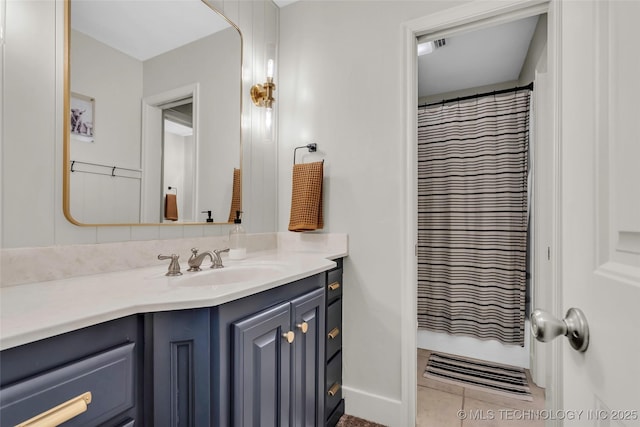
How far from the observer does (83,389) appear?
639 mm

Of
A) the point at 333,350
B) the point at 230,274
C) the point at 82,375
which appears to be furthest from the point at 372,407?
the point at 82,375

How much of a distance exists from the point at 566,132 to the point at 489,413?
5.97 feet

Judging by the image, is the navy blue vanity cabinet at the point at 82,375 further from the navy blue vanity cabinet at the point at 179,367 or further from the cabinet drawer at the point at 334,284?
the cabinet drawer at the point at 334,284

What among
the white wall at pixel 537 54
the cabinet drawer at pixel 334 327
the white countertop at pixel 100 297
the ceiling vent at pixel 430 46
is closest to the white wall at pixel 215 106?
the white countertop at pixel 100 297

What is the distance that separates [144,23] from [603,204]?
1.64 metres

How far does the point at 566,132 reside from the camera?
52cm

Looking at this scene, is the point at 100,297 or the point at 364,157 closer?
the point at 100,297

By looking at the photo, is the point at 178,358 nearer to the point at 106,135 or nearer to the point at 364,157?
the point at 106,135

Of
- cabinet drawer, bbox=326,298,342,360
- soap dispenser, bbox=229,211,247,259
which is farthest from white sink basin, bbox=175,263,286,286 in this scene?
cabinet drawer, bbox=326,298,342,360

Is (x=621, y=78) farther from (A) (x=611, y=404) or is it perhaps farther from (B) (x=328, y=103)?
(B) (x=328, y=103)

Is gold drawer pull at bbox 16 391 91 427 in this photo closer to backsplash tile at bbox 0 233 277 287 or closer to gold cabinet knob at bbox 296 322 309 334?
backsplash tile at bbox 0 233 277 287

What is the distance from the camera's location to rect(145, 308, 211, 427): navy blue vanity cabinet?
79 cm

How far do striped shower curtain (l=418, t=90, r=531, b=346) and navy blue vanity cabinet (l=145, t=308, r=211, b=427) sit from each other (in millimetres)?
2161

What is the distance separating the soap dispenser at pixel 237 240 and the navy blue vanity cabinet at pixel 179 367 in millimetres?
720
